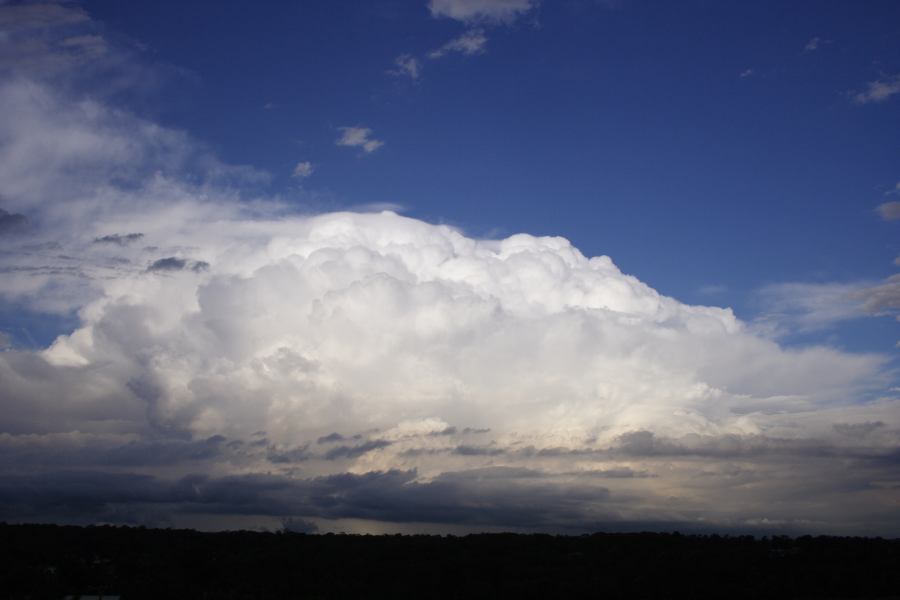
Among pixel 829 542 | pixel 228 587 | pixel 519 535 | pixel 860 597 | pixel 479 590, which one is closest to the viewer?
pixel 860 597

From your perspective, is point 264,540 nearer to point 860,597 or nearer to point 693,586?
point 693,586

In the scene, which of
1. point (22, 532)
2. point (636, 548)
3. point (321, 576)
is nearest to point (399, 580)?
point (321, 576)

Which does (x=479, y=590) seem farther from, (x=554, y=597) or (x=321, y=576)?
(x=321, y=576)

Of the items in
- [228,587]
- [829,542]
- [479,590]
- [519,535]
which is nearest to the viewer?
[479,590]

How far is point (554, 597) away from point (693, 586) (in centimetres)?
1955

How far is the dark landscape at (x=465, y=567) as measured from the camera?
379 feet

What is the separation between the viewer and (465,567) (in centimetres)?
13562

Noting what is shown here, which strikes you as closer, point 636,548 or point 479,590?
point 479,590

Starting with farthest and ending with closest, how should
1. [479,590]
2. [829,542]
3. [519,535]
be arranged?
[519,535]
[829,542]
[479,590]

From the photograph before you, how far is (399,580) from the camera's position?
132m

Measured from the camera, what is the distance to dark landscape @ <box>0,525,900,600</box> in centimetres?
11550

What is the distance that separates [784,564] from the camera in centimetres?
12238

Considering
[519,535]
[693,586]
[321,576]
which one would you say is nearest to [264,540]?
[321,576]

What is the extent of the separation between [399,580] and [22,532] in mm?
95986
